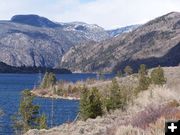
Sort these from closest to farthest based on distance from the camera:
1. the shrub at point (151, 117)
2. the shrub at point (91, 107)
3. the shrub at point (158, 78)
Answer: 1. the shrub at point (151, 117)
2. the shrub at point (91, 107)
3. the shrub at point (158, 78)

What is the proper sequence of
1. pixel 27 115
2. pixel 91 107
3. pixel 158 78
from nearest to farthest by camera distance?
pixel 91 107, pixel 27 115, pixel 158 78

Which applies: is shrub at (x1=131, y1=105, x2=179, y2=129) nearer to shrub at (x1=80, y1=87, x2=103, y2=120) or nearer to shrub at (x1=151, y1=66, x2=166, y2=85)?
shrub at (x1=80, y1=87, x2=103, y2=120)

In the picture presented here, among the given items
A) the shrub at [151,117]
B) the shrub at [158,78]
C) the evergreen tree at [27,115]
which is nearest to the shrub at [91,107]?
the evergreen tree at [27,115]

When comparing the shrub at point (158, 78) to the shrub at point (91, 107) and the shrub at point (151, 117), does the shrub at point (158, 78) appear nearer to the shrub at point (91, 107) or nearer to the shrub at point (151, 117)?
the shrub at point (91, 107)

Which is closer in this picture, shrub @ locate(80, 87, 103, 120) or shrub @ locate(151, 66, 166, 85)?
shrub @ locate(80, 87, 103, 120)

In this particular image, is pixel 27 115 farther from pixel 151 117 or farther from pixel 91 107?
pixel 151 117

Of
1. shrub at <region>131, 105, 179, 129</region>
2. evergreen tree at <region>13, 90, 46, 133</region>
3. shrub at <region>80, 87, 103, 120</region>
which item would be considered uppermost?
shrub at <region>131, 105, 179, 129</region>

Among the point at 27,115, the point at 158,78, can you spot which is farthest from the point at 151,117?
the point at 158,78

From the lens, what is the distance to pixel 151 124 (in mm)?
14336

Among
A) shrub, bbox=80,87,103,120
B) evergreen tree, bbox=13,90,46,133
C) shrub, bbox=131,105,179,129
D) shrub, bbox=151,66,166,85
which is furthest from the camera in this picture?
shrub, bbox=151,66,166,85

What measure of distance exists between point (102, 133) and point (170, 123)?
9.84 meters

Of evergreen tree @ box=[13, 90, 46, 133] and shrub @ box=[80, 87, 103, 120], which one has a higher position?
shrub @ box=[80, 87, 103, 120]

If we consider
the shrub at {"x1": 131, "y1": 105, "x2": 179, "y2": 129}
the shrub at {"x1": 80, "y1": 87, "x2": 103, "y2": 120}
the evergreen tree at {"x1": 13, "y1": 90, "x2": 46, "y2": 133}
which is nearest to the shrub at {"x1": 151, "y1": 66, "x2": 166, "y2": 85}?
the evergreen tree at {"x1": 13, "y1": 90, "x2": 46, "y2": 133}

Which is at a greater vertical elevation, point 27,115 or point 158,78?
point 158,78
